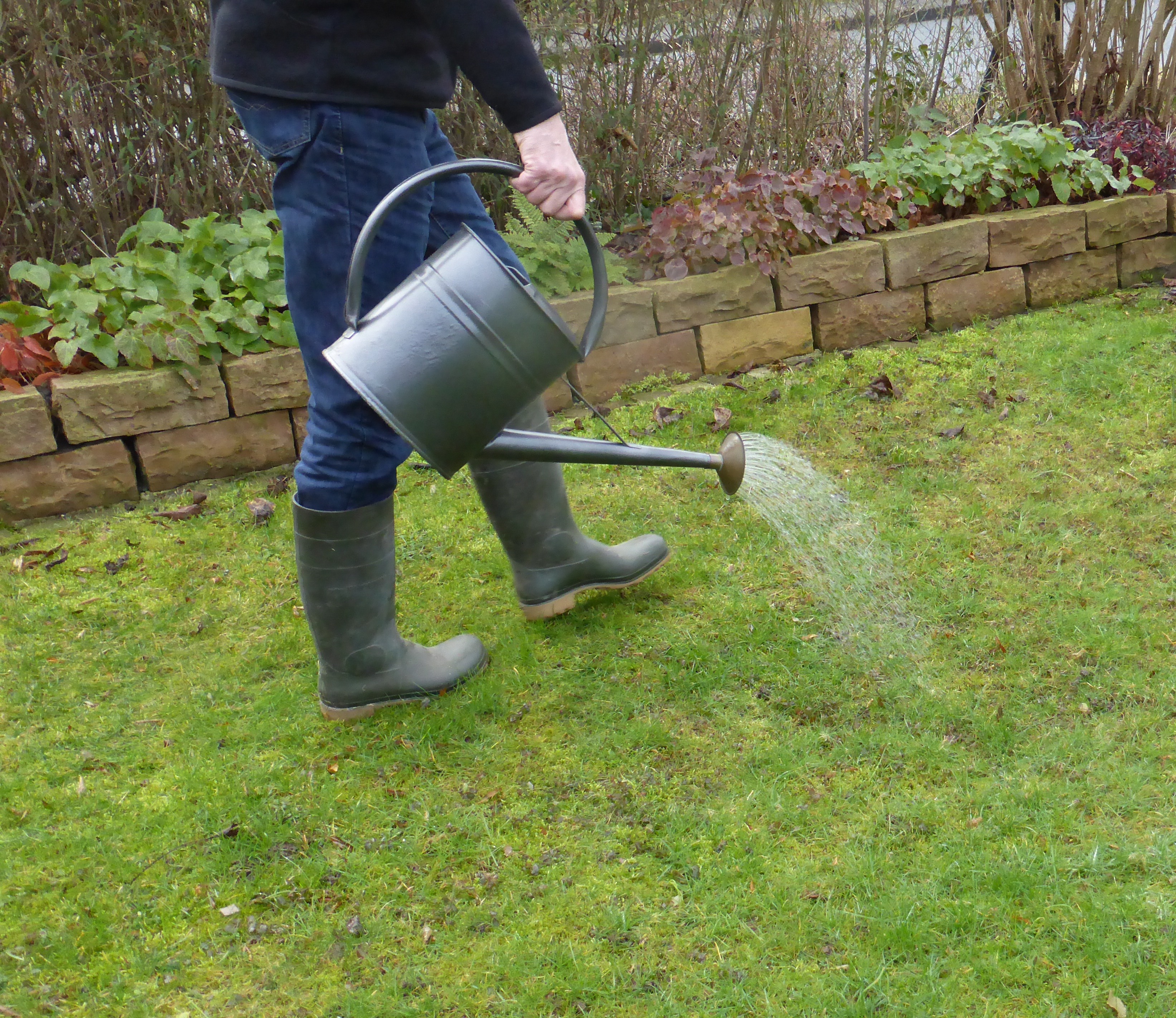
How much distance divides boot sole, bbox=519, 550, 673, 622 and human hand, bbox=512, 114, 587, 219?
3.21 ft

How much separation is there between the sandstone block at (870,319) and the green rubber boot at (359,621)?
7.59 ft

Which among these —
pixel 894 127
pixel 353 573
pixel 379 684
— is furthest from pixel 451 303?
pixel 894 127

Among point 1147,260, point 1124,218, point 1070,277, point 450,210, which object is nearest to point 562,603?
point 450,210

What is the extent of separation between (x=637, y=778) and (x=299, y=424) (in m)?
1.98

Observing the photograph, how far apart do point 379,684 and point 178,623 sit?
77 cm

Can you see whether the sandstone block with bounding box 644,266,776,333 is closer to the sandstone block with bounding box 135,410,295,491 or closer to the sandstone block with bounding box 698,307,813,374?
the sandstone block with bounding box 698,307,813,374

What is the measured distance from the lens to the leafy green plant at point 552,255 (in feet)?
12.3

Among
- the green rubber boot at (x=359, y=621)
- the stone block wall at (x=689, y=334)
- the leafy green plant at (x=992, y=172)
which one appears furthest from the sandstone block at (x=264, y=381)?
the leafy green plant at (x=992, y=172)

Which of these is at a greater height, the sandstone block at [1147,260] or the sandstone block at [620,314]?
the sandstone block at [620,314]

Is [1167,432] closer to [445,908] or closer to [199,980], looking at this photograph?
[445,908]

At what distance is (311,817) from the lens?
199 cm

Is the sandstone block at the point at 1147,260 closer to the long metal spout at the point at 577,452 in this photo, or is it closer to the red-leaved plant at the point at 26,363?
the long metal spout at the point at 577,452

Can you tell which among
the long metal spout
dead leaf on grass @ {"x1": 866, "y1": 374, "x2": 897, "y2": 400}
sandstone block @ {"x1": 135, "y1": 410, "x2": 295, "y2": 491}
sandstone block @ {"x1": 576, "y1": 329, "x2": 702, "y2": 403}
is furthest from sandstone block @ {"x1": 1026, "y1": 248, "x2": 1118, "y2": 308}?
sandstone block @ {"x1": 135, "y1": 410, "x2": 295, "y2": 491}

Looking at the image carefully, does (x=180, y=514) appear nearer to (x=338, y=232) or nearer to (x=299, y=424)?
(x=299, y=424)
